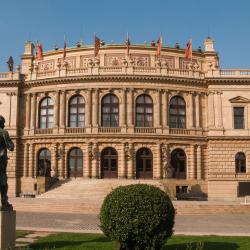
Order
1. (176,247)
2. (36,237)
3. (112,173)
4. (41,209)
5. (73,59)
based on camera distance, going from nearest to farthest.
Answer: (176,247)
(36,237)
(41,209)
(112,173)
(73,59)

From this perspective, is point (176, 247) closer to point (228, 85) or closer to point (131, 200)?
point (131, 200)

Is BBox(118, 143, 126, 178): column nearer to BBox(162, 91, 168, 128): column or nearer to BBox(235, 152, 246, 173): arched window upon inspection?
BBox(162, 91, 168, 128): column

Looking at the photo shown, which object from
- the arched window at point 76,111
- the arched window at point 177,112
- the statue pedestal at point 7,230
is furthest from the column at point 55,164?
the statue pedestal at point 7,230

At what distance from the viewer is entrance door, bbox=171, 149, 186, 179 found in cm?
4866

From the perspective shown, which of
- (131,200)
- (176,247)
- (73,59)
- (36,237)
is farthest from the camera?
(73,59)

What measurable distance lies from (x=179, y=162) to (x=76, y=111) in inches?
496

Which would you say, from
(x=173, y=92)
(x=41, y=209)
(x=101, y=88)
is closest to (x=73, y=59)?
(x=101, y=88)

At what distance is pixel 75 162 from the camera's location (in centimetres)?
4847

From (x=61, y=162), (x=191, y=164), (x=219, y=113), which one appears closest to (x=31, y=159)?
(x=61, y=162)

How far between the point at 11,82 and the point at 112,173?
15.5 metres

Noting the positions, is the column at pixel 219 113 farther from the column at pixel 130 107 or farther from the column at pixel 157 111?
the column at pixel 130 107

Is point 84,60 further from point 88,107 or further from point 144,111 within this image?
point 144,111

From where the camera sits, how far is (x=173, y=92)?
49.3 meters

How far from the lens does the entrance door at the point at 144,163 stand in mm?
47906
